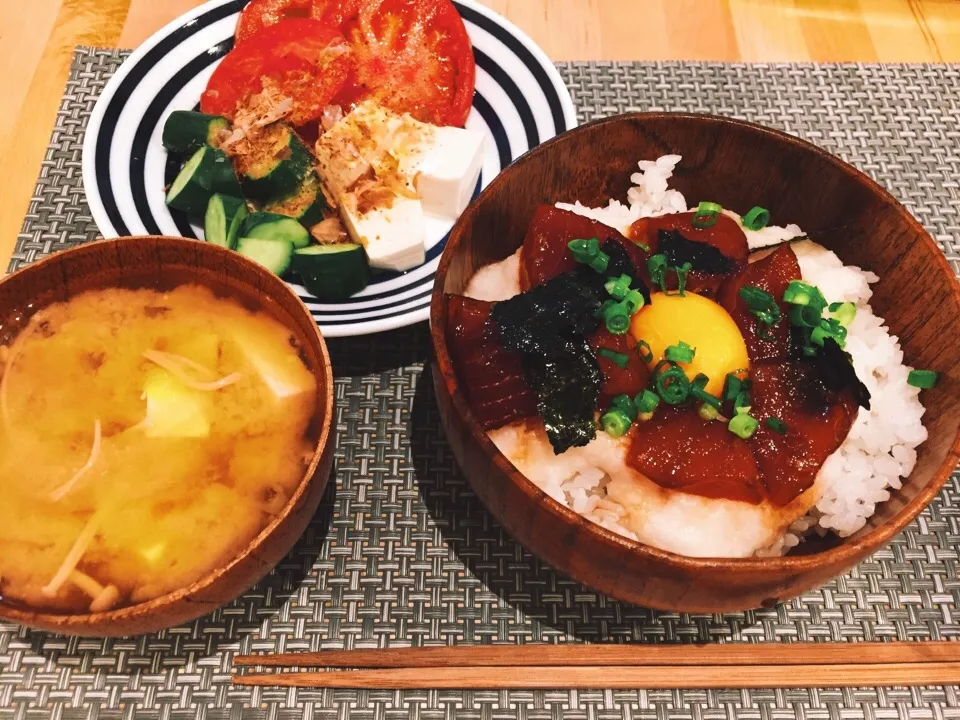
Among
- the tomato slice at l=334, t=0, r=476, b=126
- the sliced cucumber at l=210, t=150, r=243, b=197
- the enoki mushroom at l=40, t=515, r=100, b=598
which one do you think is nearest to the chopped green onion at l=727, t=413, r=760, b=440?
the enoki mushroom at l=40, t=515, r=100, b=598

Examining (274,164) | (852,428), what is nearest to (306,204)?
(274,164)

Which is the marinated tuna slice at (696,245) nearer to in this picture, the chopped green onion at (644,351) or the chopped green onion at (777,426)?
the chopped green onion at (644,351)

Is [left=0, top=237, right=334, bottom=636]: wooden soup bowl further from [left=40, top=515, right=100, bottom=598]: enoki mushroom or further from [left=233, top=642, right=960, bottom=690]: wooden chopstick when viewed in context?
[left=233, top=642, right=960, bottom=690]: wooden chopstick

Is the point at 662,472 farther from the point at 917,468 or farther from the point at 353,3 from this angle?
the point at 353,3

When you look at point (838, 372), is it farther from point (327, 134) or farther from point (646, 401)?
point (327, 134)

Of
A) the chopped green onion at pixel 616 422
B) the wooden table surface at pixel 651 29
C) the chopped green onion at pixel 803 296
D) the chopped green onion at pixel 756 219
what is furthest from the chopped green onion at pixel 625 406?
the wooden table surface at pixel 651 29

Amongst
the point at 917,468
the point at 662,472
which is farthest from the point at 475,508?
the point at 917,468
